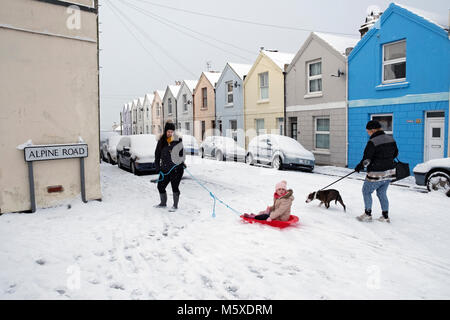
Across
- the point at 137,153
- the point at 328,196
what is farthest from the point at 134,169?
the point at 328,196

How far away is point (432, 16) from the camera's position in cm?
1374

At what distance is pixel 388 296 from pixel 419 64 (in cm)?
1231

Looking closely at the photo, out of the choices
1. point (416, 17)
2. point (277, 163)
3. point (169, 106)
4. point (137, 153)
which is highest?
point (416, 17)

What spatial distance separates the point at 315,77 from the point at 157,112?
1053 inches

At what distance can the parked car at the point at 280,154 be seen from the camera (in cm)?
1465

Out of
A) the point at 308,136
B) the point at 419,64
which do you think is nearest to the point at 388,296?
the point at 419,64

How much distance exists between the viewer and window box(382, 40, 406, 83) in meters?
14.0

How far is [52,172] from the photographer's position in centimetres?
740

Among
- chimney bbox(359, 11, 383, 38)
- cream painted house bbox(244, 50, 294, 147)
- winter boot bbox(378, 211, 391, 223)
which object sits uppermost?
chimney bbox(359, 11, 383, 38)

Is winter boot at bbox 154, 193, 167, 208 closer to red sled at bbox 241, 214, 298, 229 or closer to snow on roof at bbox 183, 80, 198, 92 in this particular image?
red sled at bbox 241, 214, 298, 229

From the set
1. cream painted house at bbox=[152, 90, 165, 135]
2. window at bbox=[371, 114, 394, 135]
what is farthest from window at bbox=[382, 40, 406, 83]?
cream painted house at bbox=[152, 90, 165, 135]

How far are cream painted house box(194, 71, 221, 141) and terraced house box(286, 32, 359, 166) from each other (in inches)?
376

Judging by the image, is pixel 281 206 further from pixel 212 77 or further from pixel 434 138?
pixel 212 77
